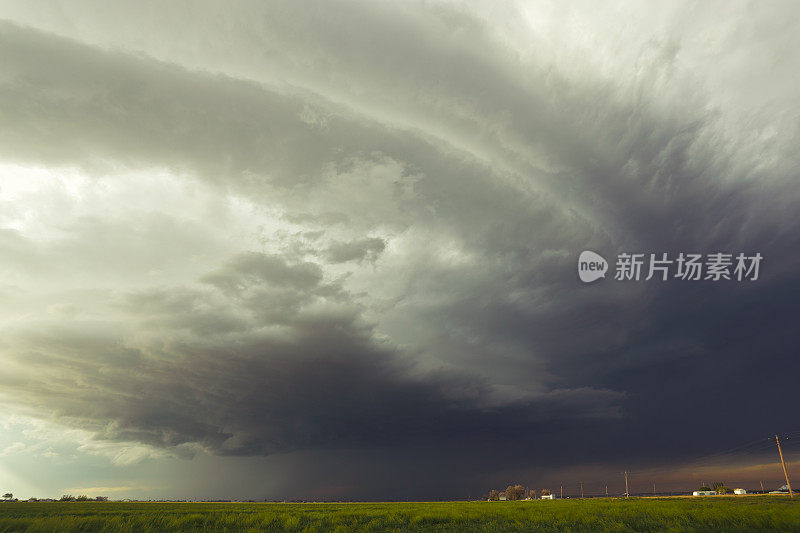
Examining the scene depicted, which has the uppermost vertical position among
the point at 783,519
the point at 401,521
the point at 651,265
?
the point at 651,265

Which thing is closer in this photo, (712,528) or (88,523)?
(712,528)

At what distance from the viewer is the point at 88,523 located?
3634 cm

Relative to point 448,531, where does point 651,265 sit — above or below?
above

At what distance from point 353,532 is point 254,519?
48.3 feet

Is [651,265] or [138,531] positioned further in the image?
[651,265]

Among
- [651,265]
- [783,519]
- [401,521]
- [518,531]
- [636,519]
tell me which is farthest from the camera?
[651,265]

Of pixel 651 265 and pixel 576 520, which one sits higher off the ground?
pixel 651 265

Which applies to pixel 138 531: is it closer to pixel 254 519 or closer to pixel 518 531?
pixel 254 519

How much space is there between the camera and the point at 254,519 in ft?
133

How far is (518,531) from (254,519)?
24.8 m

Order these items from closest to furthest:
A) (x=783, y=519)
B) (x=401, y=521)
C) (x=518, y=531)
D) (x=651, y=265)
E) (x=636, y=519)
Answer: (x=783, y=519) < (x=518, y=531) < (x=636, y=519) < (x=401, y=521) < (x=651, y=265)

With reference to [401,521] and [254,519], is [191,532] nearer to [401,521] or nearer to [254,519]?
[254,519]

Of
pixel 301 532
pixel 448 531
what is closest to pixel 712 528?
pixel 448 531

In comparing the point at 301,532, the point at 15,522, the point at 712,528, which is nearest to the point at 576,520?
the point at 712,528
